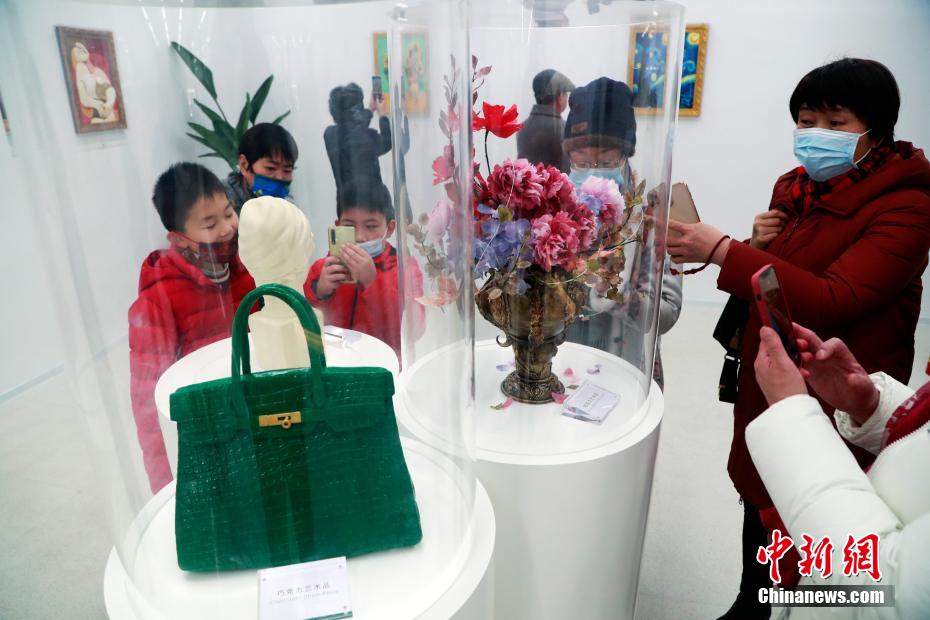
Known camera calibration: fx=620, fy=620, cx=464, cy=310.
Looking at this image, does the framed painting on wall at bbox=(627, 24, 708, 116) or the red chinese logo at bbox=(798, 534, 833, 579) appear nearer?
the red chinese logo at bbox=(798, 534, 833, 579)

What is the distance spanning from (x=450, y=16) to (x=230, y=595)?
3.06 feet

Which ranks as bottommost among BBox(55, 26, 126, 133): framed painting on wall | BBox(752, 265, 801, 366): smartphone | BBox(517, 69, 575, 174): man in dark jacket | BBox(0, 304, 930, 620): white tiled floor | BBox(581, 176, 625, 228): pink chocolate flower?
BBox(0, 304, 930, 620): white tiled floor

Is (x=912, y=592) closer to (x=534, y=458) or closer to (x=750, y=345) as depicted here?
(x=534, y=458)

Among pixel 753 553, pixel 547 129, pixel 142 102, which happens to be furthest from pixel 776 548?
pixel 142 102

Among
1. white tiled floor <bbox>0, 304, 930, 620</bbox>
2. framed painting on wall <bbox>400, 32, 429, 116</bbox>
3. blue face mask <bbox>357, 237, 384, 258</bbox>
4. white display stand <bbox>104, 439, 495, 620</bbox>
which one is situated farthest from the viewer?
white tiled floor <bbox>0, 304, 930, 620</bbox>

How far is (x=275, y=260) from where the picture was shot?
1.15 m

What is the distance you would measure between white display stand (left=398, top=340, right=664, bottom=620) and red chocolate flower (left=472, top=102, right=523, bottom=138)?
1.53 feet

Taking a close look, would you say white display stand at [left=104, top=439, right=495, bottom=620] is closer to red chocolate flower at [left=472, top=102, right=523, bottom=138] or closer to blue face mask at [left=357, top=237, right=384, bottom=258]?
blue face mask at [left=357, top=237, right=384, bottom=258]

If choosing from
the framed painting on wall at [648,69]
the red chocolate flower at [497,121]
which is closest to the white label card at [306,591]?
the red chocolate flower at [497,121]

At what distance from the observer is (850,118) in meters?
1.45

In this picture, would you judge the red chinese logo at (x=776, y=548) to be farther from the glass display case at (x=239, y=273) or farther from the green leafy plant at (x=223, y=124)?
the green leafy plant at (x=223, y=124)

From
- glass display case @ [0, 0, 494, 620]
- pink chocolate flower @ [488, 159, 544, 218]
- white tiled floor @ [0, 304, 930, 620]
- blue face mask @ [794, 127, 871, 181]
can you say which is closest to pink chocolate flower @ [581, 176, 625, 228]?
pink chocolate flower @ [488, 159, 544, 218]

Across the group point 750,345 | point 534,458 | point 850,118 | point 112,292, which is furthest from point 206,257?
point 850,118

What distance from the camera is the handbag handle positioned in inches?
32.6
